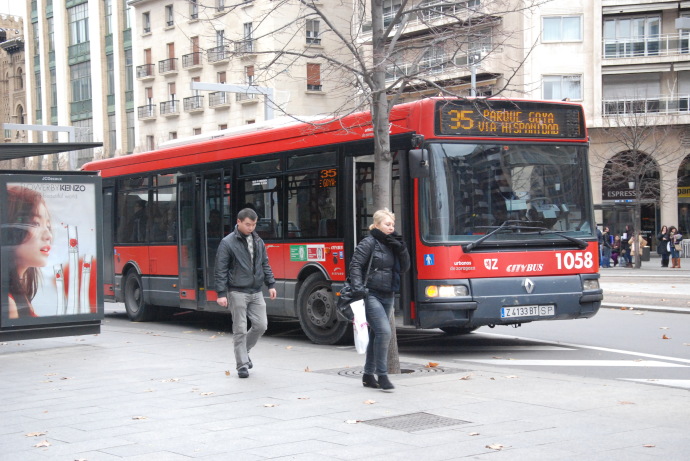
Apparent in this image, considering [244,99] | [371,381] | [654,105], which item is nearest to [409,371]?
[371,381]

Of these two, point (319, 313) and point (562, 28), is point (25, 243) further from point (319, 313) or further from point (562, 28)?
point (562, 28)

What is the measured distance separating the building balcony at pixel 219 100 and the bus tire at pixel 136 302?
1600 inches

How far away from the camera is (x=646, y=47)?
46781 mm

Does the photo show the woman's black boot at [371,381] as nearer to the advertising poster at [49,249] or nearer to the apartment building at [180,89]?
the advertising poster at [49,249]

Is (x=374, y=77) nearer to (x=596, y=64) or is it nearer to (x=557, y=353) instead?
(x=557, y=353)

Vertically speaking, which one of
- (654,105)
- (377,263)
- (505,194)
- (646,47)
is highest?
(646,47)

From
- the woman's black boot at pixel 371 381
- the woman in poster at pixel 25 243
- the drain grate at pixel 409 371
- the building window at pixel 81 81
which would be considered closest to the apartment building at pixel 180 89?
the building window at pixel 81 81

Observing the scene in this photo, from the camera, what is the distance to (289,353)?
1273cm

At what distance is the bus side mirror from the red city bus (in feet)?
0.04

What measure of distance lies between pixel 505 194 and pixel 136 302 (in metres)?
9.05

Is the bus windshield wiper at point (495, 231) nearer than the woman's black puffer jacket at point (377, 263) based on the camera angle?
No

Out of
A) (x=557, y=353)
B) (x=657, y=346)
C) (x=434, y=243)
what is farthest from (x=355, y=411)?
(x=657, y=346)

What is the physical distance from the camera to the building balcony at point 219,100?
58.8 m

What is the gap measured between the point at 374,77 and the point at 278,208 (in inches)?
167
